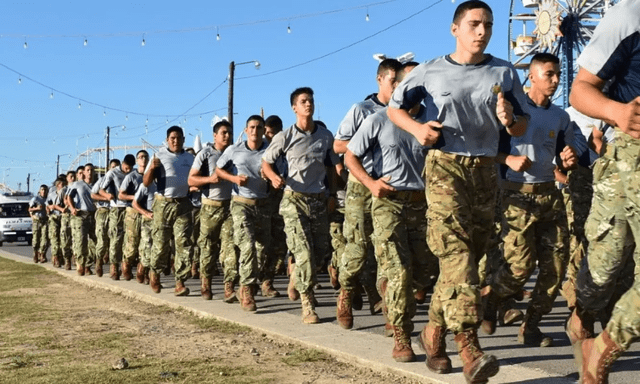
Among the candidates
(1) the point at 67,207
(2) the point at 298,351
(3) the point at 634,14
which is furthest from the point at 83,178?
(3) the point at 634,14

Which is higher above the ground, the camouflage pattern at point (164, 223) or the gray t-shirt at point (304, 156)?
the gray t-shirt at point (304, 156)

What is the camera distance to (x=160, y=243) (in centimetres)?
1163

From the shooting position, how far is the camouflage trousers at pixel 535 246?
6.61 metres

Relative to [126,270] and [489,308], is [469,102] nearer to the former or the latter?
[489,308]

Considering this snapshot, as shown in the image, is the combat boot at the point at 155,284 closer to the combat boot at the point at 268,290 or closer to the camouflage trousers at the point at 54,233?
the combat boot at the point at 268,290

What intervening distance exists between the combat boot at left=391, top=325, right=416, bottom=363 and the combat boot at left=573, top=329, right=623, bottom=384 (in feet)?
5.58

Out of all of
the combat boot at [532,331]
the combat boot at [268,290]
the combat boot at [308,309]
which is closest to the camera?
the combat boot at [532,331]

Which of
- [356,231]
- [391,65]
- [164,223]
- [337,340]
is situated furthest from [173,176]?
[337,340]

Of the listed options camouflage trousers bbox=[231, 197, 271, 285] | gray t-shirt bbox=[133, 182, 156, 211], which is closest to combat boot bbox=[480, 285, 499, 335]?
camouflage trousers bbox=[231, 197, 271, 285]

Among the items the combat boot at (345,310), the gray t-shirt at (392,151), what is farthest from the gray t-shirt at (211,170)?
the gray t-shirt at (392,151)

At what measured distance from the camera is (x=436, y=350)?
5512 millimetres

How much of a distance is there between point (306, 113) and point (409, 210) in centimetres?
229

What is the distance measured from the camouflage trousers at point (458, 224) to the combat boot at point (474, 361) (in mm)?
57

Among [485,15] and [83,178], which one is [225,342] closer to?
[485,15]
